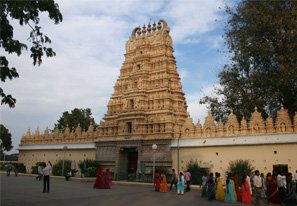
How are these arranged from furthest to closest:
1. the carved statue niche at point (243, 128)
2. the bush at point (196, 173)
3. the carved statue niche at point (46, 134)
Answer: the carved statue niche at point (46, 134), the bush at point (196, 173), the carved statue niche at point (243, 128)

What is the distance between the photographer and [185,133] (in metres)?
27.5

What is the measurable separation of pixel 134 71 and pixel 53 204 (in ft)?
73.8

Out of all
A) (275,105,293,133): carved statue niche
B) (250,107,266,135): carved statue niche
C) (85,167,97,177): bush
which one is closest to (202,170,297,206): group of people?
(275,105,293,133): carved statue niche

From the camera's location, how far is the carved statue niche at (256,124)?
23234 millimetres

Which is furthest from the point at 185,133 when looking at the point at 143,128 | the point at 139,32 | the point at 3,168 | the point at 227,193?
the point at 3,168

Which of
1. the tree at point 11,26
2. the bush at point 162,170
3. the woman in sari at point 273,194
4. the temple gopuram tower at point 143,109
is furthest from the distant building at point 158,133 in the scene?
the tree at point 11,26

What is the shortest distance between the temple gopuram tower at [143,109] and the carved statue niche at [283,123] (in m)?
8.61

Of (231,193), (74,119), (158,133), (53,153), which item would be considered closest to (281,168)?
(231,193)

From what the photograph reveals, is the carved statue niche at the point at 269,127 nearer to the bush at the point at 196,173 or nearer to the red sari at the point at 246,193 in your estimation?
the bush at the point at 196,173

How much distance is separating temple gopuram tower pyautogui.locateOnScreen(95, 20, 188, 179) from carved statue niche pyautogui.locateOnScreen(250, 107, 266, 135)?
6740mm

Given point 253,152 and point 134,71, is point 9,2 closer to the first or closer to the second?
point 253,152

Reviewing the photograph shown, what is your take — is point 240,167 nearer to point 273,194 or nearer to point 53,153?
point 273,194

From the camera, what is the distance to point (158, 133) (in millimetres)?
28500

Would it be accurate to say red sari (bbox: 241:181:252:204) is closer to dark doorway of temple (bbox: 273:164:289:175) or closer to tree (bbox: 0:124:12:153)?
dark doorway of temple (bbox: 273:164:289:175)
